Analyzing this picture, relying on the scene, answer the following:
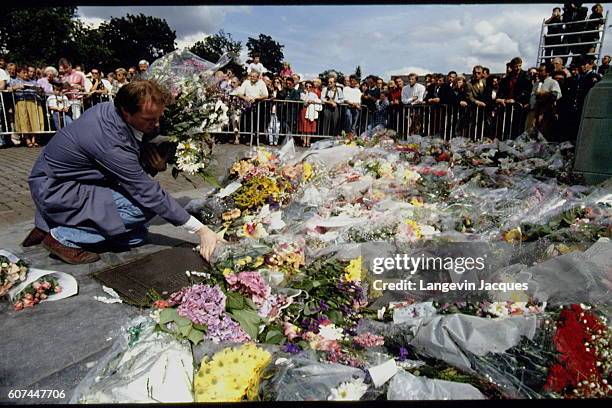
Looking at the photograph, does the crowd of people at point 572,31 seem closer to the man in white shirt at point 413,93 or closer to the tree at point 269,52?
the man in white shirt at point 413,93

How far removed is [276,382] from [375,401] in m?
0.39

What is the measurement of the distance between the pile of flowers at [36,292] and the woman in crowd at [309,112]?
8.41 metres

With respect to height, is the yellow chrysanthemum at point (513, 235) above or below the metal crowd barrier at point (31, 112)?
below

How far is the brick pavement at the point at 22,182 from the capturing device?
4.50 m

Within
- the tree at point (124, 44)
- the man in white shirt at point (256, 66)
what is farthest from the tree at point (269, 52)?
the tree at point (124, 44)

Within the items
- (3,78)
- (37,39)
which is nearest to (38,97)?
(3,78)

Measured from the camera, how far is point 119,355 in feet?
6.76

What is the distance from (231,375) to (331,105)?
9.41 meters

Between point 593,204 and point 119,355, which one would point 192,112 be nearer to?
point 119,355

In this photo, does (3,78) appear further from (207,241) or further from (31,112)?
(207,241)

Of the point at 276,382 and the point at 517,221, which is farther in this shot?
the point at 517,221

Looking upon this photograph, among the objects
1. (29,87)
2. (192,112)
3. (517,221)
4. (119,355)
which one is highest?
(29,87)

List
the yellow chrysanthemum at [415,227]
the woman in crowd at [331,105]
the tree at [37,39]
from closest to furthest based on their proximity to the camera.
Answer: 1. the yellow chrysanthemum at [415,227]
2. the woman in crowd at [331,105]
3. the tree at [37,39]

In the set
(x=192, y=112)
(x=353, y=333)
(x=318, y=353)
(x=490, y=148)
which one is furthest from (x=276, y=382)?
(x=490, y=148)
